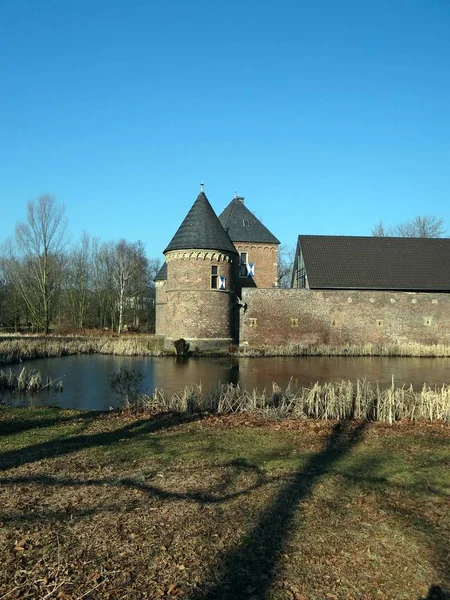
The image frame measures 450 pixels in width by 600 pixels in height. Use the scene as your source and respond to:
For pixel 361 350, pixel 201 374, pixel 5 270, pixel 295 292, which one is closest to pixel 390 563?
pixel 201 374

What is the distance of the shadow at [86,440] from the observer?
580 cm

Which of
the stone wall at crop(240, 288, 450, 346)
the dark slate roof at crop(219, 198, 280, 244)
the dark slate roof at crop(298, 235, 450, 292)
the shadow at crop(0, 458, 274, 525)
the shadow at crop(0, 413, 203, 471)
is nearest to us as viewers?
the shadow at crop(0, 458, 274, 525)

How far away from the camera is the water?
12875mm

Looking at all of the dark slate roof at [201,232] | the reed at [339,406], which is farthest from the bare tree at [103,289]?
the reed at [339,406]

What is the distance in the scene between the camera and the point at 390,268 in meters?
31.2

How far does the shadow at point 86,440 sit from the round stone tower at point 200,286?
55.5ft

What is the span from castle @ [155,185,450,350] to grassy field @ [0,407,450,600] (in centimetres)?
1914

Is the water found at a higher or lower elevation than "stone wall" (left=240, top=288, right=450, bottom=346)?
lower

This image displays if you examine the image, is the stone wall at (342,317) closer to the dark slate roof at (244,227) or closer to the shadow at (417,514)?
the dark slate roof at (244,227)

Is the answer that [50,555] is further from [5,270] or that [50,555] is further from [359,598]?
[5,270]

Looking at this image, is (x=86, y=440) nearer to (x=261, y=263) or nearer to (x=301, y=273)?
(x=261, y=263)

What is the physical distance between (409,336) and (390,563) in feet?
90.8

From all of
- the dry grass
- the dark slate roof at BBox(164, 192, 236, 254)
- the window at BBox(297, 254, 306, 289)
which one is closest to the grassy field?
the dry grass

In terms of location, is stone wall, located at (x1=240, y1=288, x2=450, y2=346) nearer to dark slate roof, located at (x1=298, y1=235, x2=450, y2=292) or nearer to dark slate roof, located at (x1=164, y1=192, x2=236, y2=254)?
dark slate roof, located at (x1=298, y1=235, x2=450, y2=292)
